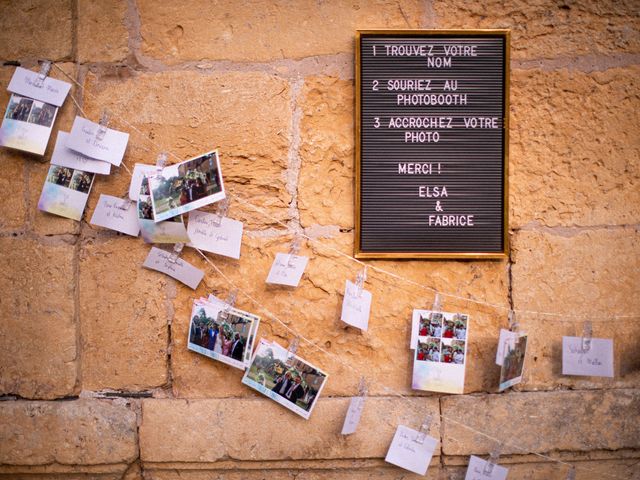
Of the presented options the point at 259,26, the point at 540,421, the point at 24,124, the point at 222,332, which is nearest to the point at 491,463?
the point at 540,421

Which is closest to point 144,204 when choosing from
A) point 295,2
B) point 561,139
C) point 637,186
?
point 295,2

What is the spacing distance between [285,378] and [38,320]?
2.72ft

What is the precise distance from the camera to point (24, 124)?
6.63 ft

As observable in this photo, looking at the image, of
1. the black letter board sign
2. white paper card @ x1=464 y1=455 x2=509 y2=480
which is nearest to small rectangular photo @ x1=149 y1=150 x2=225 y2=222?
the black letter board sign

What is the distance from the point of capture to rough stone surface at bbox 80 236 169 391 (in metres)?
2.06

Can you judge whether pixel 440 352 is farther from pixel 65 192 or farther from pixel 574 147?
pixel 65 192

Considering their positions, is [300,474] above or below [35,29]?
below

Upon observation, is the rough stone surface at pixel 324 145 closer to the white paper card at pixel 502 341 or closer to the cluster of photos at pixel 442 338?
the cluster of photos at pixel 442 338

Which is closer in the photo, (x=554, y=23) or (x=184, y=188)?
(x=184, y=188)

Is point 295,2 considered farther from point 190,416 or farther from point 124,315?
point 190,416

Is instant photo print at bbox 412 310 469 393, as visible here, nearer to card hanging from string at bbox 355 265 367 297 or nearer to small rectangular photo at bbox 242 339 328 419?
card hanging from string at bbox 355 265 367 297

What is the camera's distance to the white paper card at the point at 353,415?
2004 mm

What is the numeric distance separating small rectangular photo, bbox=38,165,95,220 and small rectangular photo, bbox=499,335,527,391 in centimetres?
146

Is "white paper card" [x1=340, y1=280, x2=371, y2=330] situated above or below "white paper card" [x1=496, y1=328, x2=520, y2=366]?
above
